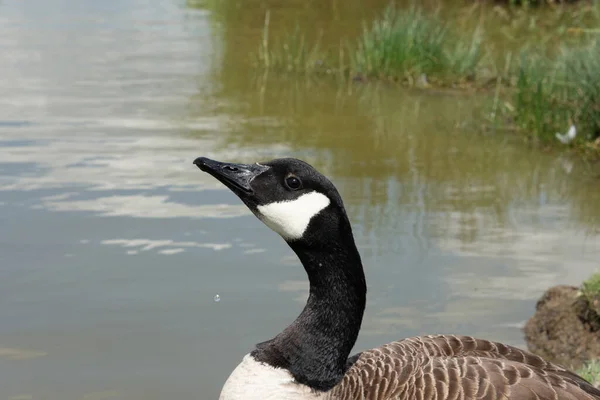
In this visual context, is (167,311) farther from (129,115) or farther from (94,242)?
(129,115)

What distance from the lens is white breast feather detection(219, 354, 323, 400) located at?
4.64 meters

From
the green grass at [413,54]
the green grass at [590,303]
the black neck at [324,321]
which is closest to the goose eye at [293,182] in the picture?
the black neck at [324,321]

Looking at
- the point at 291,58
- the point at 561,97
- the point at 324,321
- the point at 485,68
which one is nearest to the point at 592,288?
the point at 324,321

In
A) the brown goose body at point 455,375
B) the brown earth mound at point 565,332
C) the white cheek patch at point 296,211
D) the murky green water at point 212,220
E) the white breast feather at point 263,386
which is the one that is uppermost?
the white cheek patch at point 296,211

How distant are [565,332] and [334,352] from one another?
273 cm

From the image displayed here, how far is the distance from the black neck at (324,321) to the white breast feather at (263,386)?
0.03 m

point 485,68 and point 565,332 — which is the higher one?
point 485,68

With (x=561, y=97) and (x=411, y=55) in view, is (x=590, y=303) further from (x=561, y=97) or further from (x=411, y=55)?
(x=411, y=55)

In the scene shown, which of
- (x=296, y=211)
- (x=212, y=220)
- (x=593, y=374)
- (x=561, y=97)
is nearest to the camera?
(x=296, y=211)

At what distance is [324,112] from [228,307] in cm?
624

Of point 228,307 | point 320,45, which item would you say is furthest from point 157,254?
point 320,45

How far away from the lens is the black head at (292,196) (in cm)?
461

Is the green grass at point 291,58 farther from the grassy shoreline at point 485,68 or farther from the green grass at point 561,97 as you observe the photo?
the green grass at point 561,97

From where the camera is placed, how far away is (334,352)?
480 centimetres
